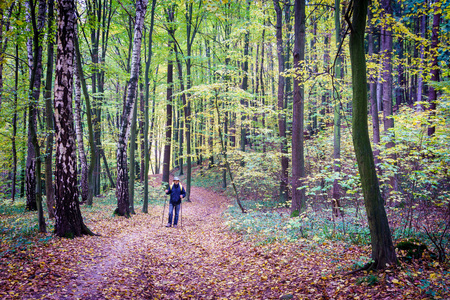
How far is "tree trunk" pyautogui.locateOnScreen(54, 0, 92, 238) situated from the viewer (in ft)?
20.4

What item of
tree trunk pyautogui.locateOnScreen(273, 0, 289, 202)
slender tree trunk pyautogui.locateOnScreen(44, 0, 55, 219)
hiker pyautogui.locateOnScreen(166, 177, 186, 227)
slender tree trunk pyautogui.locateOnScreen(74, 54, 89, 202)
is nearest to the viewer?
slender tree trunk pyautogui.locateOnScreen(44, 0, 55, 219)

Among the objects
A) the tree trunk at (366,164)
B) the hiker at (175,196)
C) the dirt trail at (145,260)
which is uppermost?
the tree trunk at (366,164)

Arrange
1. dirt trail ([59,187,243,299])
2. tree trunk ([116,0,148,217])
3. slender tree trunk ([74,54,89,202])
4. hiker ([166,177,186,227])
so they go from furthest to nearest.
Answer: slender tree trunk ([74,54,89,202]), tree trunk ([116,0,148,217]), hiker ([166,177,186,227]), dirt trail ([59,187,243,299])

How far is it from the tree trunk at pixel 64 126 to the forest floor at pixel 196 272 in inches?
25.2

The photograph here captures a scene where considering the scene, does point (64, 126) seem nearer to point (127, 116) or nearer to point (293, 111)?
point (127, 116)

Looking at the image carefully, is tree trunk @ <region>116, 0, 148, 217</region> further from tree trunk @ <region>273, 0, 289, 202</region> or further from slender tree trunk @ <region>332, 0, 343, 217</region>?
slender tree trunk @ <region>332, 0, 343, 217</region>

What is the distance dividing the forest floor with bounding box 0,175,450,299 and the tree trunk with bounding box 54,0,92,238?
0.64 meters

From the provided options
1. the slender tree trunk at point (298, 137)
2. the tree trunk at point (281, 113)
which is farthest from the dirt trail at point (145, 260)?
the tree trunk at point (281, 113)

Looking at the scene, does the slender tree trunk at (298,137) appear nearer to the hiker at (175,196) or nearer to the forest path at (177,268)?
the forest path at (177,268)

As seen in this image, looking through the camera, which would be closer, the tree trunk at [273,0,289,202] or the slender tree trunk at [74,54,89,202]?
the slender tree trunk at [74,54,89,202]

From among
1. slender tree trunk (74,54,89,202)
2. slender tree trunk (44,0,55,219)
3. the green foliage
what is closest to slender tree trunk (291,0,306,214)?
the green foliage

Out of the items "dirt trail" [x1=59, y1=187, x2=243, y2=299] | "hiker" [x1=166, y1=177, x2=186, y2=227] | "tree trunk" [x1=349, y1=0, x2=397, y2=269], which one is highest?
"tree trunk" [x1=349, y1=0, x2=397, y2=269]

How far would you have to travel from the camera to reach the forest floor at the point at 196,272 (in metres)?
3.66

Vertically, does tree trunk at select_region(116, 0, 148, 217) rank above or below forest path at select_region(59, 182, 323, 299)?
above
